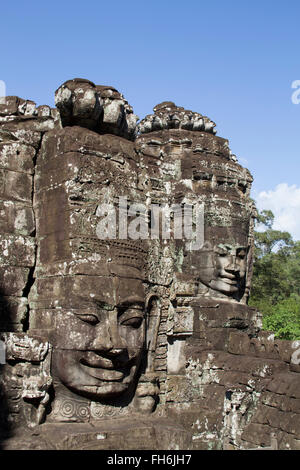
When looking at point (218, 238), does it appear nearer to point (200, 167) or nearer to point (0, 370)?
point (200, 167)

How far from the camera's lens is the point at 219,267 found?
995 centimetres

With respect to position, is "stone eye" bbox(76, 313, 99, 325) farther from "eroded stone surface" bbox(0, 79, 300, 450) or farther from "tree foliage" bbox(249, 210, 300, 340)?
"tree foliage" bbox(249, 210, 300, 340)

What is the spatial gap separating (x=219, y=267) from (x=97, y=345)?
525 cm

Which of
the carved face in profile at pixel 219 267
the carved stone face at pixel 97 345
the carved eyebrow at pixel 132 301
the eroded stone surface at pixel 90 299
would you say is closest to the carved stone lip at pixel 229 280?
the carved face in profile at pixel 219 267

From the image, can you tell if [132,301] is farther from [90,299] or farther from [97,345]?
[97,345]

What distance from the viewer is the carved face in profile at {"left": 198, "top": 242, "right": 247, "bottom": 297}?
9.91 meters

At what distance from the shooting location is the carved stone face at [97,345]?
5.04 m

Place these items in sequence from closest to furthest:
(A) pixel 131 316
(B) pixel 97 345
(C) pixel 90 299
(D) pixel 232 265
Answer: (B) pixel 97 345 < (C) pixel 90 299 < (A) pixel 131 316 < (D) pixel 232 265

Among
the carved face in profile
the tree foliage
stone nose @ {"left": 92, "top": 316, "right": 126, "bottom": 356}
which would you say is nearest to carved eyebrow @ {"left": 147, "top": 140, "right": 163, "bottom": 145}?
the carved face in profile

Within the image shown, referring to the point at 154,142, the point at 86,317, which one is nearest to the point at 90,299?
the point at 86,317

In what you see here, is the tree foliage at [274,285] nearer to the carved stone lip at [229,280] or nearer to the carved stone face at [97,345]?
the carved stone lip at [229,280]

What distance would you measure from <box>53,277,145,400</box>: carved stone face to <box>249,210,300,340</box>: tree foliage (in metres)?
14.0

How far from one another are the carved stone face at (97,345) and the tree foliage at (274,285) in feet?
46.0

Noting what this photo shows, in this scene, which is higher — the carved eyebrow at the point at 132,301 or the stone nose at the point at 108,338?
the carved eyebrow at the point at 132,301
